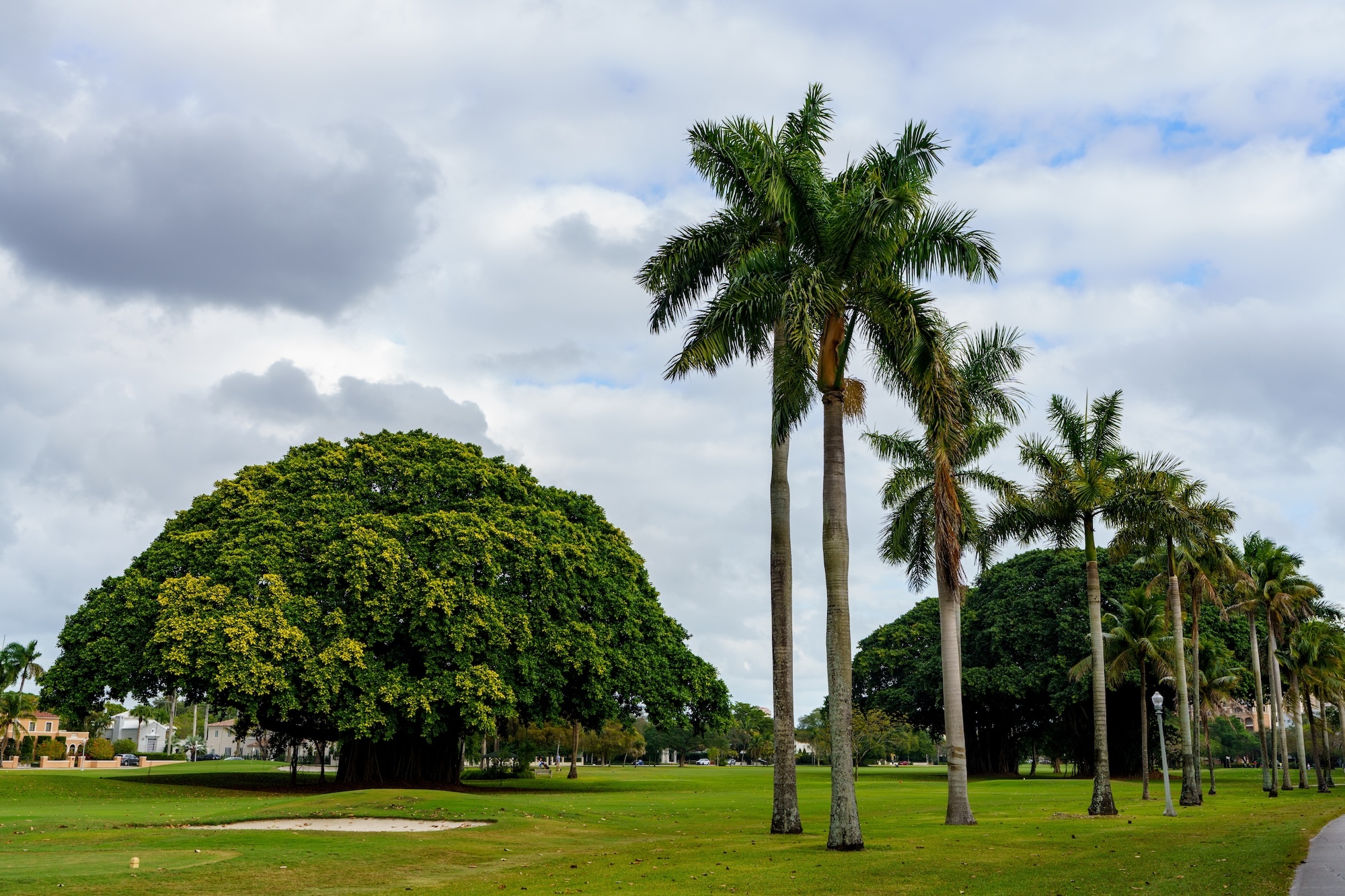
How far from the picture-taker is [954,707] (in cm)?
2617

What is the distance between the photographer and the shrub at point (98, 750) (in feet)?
329

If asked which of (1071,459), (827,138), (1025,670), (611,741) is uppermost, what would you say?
(827,138)

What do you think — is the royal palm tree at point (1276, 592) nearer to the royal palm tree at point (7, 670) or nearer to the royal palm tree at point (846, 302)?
the royal palm tree at point (846, 302)

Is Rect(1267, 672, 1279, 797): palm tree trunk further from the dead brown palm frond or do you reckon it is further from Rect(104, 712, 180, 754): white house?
Rect(104, 712, 180, 754): white house

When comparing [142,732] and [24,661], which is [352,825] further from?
[142,732]

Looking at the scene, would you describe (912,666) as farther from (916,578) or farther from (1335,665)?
(916,578)

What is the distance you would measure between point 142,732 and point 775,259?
511 ft

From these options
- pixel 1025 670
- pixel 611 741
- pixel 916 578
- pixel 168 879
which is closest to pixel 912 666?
pixel 1025 670

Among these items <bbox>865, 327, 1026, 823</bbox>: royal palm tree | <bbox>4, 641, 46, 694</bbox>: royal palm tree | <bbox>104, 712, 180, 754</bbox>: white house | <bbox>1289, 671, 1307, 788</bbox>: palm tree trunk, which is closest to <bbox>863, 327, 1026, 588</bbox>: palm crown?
<bbox>865, 327, 1026, 823</bbox>: royal palm tree

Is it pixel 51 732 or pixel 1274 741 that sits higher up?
pixel 1274 741

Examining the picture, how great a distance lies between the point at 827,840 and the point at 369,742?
2581 centimetres

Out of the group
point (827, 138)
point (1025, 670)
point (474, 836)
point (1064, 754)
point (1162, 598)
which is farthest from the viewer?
point (1064, 754)

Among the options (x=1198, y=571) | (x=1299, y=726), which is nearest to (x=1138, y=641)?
(x=1198, y=571)

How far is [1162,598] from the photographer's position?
52688mm
